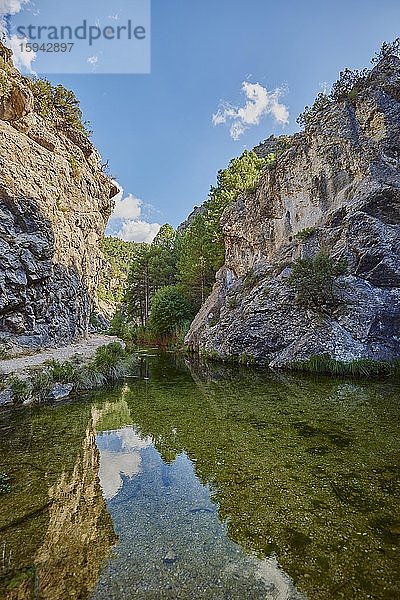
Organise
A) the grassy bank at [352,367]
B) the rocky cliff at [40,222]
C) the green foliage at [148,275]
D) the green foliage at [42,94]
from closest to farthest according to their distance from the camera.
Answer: the grassy bank at [352,367], the rocky cliff at [40,222], the green foliage at [42,94], the green foliage at [148,275]

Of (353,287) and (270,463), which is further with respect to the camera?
(353,287)

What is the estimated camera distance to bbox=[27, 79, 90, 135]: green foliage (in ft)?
79.2

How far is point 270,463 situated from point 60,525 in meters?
3.30

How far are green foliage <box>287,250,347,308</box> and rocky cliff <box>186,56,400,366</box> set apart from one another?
354mm

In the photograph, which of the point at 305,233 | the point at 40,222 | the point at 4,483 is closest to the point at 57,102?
the point at 40,222

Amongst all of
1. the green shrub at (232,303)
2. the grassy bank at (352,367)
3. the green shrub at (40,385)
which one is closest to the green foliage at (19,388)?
the green shrub at (40,385)

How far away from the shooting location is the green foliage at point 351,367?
50.2 ft

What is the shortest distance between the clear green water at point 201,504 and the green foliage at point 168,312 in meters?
24.3

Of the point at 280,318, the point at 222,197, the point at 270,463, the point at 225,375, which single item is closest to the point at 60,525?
the point at 270,463

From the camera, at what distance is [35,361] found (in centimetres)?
1354

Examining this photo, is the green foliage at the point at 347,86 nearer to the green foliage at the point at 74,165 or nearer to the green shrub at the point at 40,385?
the green foliage at the point at 74,165

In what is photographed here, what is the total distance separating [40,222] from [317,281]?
48.5 ft

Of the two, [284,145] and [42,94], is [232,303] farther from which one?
[42,94]

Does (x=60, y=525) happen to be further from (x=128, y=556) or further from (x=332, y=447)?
(x=332, y=447)
